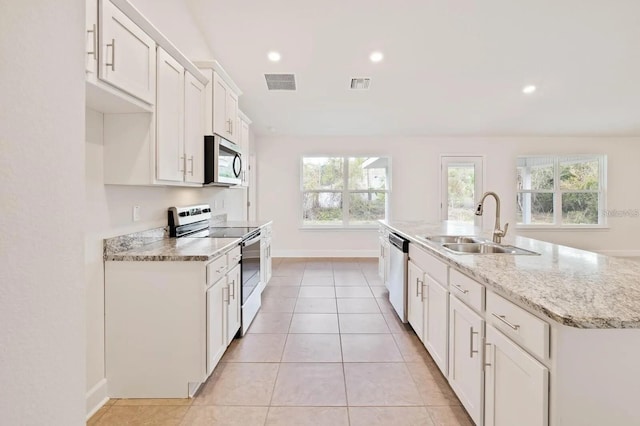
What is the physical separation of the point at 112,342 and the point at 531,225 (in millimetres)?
7105

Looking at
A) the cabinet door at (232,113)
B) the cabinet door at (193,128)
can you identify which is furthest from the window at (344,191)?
the cabinet door at (193,128)

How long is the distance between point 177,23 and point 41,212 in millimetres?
3134

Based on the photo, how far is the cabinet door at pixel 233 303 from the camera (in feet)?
8.27

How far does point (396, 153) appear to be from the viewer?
21.6 ft

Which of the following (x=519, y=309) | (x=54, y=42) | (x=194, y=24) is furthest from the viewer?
(x=194, y=24)

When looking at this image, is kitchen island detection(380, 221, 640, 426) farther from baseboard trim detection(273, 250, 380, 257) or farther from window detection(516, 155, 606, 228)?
window detection(516, 155, 606, 228)

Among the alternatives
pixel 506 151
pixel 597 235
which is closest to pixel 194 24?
pixel 506 151

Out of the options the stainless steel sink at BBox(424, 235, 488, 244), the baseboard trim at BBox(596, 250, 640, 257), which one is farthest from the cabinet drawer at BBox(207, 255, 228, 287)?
the baseboard trim at BBox(596, 250, 640, 257)

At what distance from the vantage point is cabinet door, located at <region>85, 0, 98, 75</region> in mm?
1579

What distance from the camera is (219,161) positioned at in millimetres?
3055

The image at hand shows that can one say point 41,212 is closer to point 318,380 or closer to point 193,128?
point 318,380

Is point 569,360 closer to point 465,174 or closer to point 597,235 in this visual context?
point 465,174

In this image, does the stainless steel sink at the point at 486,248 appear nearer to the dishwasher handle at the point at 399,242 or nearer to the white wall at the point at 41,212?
the dishwasher handle at the point at 399,242

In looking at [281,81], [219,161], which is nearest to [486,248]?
[219,161]
